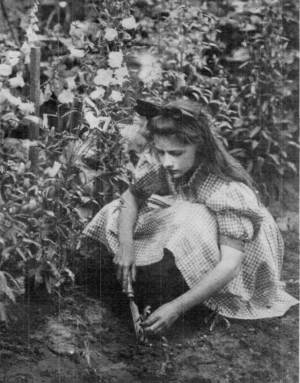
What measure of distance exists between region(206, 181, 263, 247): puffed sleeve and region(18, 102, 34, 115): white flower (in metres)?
0.71

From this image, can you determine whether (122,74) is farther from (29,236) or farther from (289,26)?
(289,26)

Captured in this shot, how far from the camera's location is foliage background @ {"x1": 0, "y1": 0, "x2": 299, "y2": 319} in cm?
→ 205

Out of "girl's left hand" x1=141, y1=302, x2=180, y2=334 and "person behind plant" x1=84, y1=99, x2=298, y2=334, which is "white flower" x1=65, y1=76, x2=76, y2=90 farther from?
"girl's left hand" x1=141, y1=302, x2=180, y2=334

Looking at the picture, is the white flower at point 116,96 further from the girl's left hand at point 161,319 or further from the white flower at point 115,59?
the girl's left hand at point 161,319

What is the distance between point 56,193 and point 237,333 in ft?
2.66

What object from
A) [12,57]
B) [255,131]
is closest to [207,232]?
[12,57]

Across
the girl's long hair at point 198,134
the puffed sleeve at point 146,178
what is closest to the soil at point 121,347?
the puffed sleeve at point 146,178

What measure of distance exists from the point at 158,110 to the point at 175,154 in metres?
0.17

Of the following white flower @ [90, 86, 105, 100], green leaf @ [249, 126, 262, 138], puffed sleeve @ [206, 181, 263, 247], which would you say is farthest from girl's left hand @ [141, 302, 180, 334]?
green leaf @ [249, 126, 262, 138]

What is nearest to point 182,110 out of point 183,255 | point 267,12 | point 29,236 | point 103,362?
point 183,255

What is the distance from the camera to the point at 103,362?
6.75 ft

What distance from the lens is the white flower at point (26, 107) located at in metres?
1.98

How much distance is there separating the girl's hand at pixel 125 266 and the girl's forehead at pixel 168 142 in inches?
15.8

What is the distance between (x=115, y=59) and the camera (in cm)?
219
